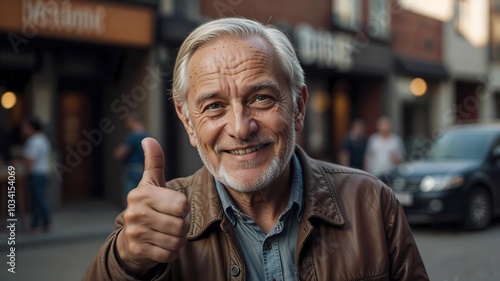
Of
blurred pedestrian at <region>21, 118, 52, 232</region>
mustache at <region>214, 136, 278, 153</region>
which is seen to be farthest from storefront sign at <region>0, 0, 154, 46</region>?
mustache at <region>214, 136, 278, 153</region>

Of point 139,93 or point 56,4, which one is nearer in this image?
point 56,4

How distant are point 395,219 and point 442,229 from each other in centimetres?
751

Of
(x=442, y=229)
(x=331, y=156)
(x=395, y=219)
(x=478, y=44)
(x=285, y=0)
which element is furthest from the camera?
(x=478, y=44)

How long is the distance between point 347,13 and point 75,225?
10.4 meters

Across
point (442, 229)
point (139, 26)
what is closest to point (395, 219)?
point (442, 229)

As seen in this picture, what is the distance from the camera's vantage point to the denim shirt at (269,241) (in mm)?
1903

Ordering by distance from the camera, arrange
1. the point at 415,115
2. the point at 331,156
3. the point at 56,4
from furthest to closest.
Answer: the point at 415,115
the point at 331,156
the point at 56,4

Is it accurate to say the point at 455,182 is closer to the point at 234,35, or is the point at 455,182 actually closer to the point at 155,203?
the point at 234,35

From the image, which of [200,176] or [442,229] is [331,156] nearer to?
[442,229]

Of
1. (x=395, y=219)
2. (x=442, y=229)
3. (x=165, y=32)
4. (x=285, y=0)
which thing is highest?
(x=285, y=0)

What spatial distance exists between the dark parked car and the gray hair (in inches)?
276

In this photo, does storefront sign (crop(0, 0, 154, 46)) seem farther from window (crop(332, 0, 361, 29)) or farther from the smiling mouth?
the smiling mouth

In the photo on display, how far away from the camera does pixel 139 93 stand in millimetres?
11602

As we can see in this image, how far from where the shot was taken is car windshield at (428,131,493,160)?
9406mm
